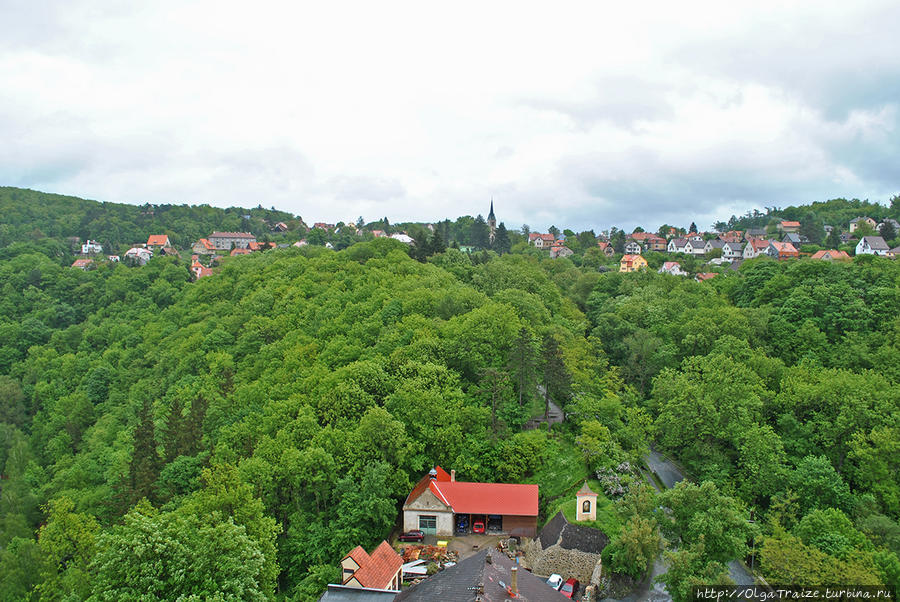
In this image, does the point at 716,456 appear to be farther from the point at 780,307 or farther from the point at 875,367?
the point at 780,307

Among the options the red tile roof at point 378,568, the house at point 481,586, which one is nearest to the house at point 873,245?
the house at point 481,586

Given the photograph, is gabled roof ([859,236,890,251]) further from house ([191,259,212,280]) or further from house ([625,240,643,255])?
house ([191,259,212,280])

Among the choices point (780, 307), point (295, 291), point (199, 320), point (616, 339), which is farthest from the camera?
point (199, 320)

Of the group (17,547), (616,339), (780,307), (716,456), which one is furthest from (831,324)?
(17,547)

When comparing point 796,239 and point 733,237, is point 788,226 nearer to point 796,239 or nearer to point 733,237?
point 733,237

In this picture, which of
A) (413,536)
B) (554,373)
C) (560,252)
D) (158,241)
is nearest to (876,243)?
(560,252)

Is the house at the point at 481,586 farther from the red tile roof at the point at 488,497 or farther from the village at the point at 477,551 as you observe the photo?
the red tile roof at the point at 488,497
